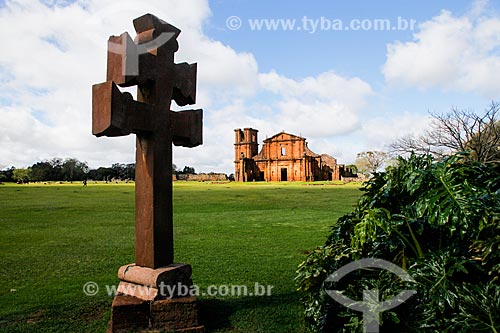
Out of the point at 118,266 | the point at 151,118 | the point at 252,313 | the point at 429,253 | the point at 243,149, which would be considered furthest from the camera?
the point at 243,149

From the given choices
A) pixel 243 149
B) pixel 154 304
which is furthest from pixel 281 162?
pixel 154 304

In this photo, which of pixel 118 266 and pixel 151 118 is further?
pixel 118 266

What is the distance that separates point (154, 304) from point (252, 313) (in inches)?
45.7

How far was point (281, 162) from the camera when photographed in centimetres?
6869

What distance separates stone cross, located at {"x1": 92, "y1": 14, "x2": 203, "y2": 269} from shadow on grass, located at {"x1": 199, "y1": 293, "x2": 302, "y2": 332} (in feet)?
2.75

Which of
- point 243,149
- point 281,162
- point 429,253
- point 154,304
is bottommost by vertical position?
point 154,304

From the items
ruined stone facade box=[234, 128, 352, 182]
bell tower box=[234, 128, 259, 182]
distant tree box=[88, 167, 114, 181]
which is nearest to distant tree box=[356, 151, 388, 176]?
ruined stone facade box=[234, 128, 352, 182]

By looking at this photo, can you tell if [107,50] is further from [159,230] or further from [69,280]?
[69,280]

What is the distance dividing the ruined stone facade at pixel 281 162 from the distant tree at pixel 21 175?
39213 millimetres

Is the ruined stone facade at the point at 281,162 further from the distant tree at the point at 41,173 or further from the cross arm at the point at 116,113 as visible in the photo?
the cross arm at the point at 116,113

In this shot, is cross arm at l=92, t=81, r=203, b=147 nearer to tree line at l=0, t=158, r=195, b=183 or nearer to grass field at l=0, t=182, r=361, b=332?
grass field at l=0, t=182, r=361, b=332

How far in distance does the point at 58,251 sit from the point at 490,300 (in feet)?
26.3

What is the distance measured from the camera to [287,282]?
5535mm

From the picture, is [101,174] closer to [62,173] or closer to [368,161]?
[62,173]
